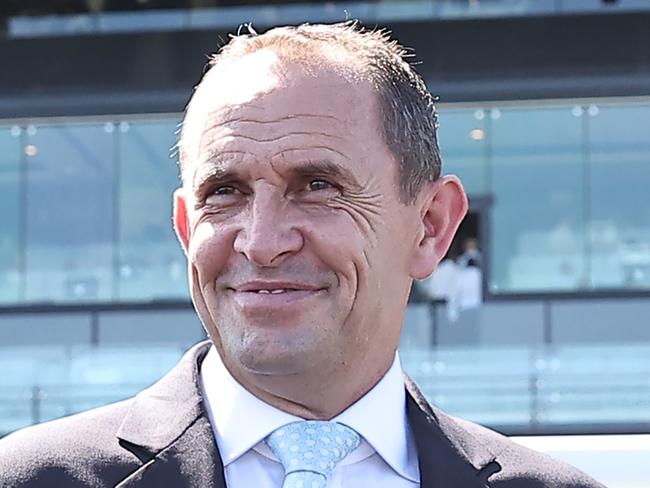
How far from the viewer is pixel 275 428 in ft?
5.50

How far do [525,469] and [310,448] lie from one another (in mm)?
376

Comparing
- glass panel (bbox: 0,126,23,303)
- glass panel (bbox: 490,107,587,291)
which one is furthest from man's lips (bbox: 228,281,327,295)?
glass panel (bbox: 0,126,23,303)

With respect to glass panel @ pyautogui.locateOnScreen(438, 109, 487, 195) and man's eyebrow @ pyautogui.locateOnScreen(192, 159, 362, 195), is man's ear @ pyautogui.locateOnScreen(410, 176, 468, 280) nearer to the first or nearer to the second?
man's eyebrow @ pyautogui.locateOnScreen(192, 159, 362, 195)

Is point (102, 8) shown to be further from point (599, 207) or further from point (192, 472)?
point (192, 472)

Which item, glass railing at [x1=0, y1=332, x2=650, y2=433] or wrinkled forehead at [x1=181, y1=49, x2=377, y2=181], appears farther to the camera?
glass railing at [x1=0, y1=332, x2=650, y2=433]

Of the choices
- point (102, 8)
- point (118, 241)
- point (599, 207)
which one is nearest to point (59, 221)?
point (118, 241)

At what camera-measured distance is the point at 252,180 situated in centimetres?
160

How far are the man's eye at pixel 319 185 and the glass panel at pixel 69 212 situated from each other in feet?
46.6

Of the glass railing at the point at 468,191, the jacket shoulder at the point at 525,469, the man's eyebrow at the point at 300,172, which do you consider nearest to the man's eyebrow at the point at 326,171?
the man's eyebrow at the point at 300,172

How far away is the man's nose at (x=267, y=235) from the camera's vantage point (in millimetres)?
1549

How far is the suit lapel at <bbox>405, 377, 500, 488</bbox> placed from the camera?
174 centimetres

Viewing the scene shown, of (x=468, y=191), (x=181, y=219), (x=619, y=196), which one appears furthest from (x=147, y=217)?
(x=181, y=219)

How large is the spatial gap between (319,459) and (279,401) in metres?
0.12

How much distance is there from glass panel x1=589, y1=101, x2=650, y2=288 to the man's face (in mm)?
13763
